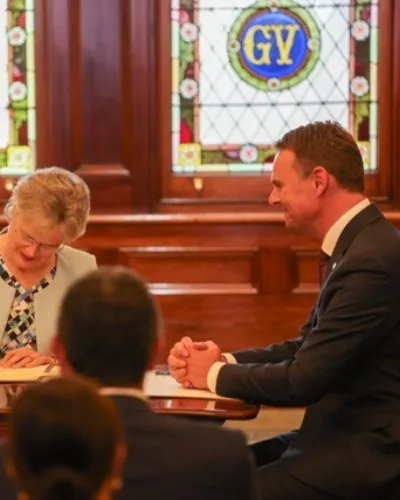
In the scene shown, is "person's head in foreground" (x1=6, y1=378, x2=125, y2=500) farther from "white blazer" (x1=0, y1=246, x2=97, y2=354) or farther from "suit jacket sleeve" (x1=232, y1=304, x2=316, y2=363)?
"white blazer" (x1=0, y1=246, x2=97, y2=354)

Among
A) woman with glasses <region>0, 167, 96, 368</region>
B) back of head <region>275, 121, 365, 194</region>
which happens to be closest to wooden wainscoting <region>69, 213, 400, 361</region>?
woman with glasses <region>0, 167, 96, 368</region>

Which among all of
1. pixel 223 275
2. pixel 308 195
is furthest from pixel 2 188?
pixel 308 195

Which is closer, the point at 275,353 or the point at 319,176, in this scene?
the point at 319,176

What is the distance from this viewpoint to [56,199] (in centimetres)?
319

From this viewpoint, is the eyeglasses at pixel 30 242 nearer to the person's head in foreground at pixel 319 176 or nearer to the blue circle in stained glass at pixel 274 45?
the person's head in foreground at pixel 319 176

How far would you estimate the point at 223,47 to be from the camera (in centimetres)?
561

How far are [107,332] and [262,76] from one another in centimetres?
420

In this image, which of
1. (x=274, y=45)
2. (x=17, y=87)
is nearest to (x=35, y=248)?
(x=17, y=87)

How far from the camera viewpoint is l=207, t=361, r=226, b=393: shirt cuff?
262 centimetres

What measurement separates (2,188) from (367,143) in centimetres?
195

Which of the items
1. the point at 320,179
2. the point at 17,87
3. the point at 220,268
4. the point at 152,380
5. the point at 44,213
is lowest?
the point at 220,268

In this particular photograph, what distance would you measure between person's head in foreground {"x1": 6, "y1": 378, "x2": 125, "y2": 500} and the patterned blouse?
6.51 ft

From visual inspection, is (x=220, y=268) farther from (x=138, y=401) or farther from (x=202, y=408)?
(x=138, y=401)

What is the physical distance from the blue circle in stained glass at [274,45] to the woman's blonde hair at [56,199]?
255 centimetres
